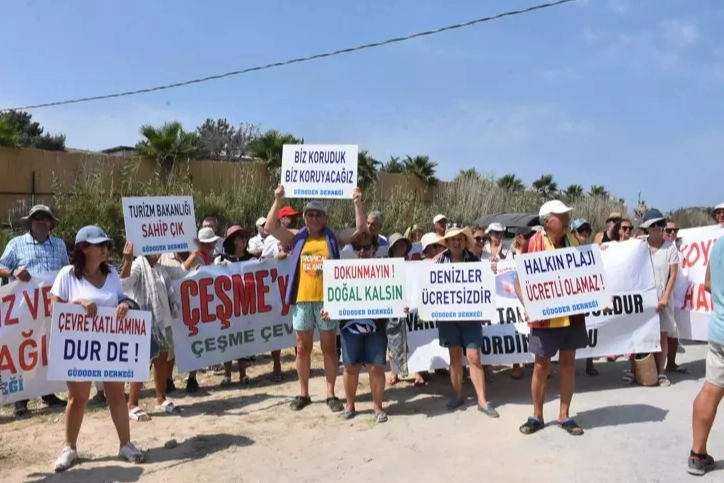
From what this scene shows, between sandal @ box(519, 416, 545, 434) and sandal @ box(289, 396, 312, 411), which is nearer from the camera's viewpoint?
sandal @ box(519, 416, 545, 434)

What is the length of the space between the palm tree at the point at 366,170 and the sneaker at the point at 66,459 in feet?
61.8

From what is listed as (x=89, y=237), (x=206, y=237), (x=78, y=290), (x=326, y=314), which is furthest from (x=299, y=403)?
(x=89, y=237)

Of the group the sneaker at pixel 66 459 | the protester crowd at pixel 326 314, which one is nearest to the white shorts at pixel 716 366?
the protester crowd at pixel 326 314

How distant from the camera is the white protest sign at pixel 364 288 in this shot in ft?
20.5

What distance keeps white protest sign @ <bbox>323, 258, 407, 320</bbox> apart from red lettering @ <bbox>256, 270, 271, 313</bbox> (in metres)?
2.31

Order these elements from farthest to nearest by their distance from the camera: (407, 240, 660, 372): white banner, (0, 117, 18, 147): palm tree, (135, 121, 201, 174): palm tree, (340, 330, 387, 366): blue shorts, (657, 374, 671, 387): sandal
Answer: (135, 121, 201, 174): palm tree → (0, 117, 18, 147): palm tree → (407, 240, 660, 372): white banner → (657, 374, 671, 387): sandal → (340, 330, 387, 366): blue shorts

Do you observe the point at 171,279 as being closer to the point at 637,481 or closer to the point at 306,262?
the point at 306,262

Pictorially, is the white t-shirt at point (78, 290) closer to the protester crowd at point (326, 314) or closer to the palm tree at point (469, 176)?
the protester crowd at point (326, 314)

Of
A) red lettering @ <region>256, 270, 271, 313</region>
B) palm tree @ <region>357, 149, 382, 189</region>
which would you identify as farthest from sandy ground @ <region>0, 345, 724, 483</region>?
palm tree @ <region>357, 149, 382, 189</region>

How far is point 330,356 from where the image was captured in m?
6.65

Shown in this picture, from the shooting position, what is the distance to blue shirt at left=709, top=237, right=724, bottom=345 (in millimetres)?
4504

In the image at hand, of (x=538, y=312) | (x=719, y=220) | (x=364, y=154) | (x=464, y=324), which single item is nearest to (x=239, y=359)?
(x=464, y=324)

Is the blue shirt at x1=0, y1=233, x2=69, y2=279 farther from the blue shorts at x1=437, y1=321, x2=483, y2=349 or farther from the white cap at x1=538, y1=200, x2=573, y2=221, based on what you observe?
the white cap at x1=538, y1=200, x2=573, y2=221

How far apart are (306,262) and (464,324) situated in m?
1.73
